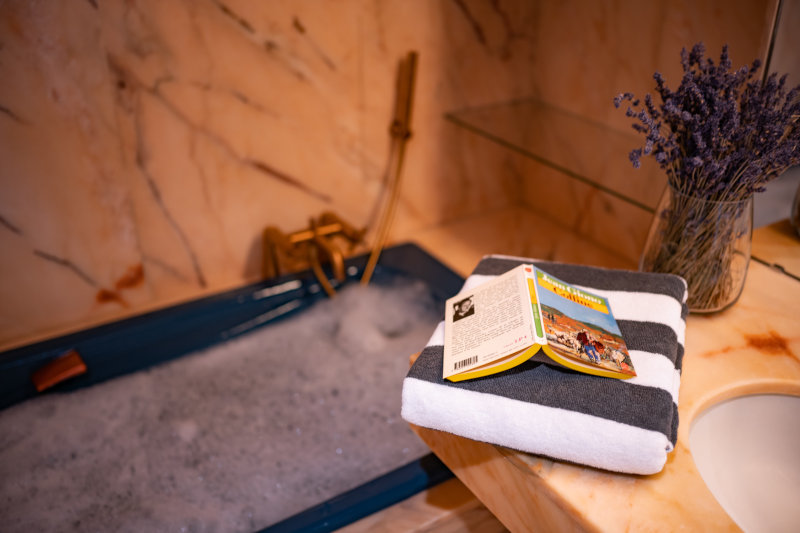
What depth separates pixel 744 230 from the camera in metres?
0.98

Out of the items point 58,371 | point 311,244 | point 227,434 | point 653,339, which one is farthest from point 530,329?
point 58,371

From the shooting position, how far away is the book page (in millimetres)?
787

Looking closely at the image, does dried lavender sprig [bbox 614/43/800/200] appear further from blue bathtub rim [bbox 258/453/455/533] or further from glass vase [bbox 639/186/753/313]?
blue bathtub rim [bbox 258/453/455/533]

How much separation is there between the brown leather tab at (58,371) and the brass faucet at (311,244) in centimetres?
53

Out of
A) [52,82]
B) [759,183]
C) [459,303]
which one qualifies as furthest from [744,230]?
[52,82]

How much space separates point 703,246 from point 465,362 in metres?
0.47

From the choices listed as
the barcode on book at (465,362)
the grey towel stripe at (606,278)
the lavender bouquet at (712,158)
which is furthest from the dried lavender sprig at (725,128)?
the barcode on book at (465,362)

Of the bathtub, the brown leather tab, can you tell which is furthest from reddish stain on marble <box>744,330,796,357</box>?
the brown leather tab

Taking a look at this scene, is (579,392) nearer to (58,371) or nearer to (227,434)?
(227,434)

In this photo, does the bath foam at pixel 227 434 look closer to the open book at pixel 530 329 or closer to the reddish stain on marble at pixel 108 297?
the reddish stain on marble at pixel 108 297

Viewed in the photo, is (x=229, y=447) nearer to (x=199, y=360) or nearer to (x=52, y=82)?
(x=199, y=360)

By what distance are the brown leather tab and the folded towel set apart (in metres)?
0.96

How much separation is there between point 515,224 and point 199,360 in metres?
1.05

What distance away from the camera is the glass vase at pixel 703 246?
96cm
